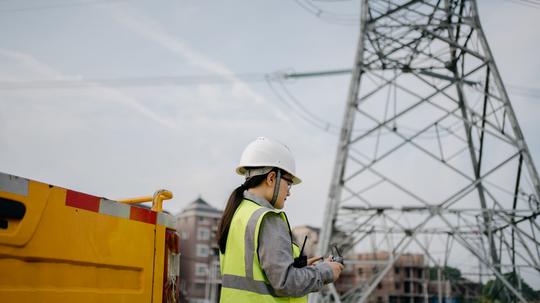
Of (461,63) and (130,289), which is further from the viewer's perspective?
(461,63)

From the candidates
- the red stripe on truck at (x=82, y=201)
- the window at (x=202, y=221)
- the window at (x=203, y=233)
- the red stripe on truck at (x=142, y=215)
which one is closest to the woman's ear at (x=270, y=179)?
the red stripe on truck at (x=142, y=215)

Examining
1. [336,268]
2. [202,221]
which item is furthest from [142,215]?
[202,221]

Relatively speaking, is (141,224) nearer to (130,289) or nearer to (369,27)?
(130,289)

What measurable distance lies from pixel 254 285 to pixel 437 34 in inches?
407

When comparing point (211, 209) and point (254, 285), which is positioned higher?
point (211, 209)

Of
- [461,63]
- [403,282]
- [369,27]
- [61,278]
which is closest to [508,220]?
[461,63]

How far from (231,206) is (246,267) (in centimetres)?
42

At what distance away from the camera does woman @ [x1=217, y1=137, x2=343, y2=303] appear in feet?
7.56

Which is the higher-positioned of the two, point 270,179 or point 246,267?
point 270,179

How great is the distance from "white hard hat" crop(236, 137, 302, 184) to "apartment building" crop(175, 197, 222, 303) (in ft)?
193

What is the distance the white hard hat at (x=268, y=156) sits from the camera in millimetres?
2762

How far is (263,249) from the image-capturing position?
7.64 feet

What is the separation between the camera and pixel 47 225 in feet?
7.23

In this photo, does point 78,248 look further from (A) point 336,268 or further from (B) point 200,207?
(B) point 200,207
